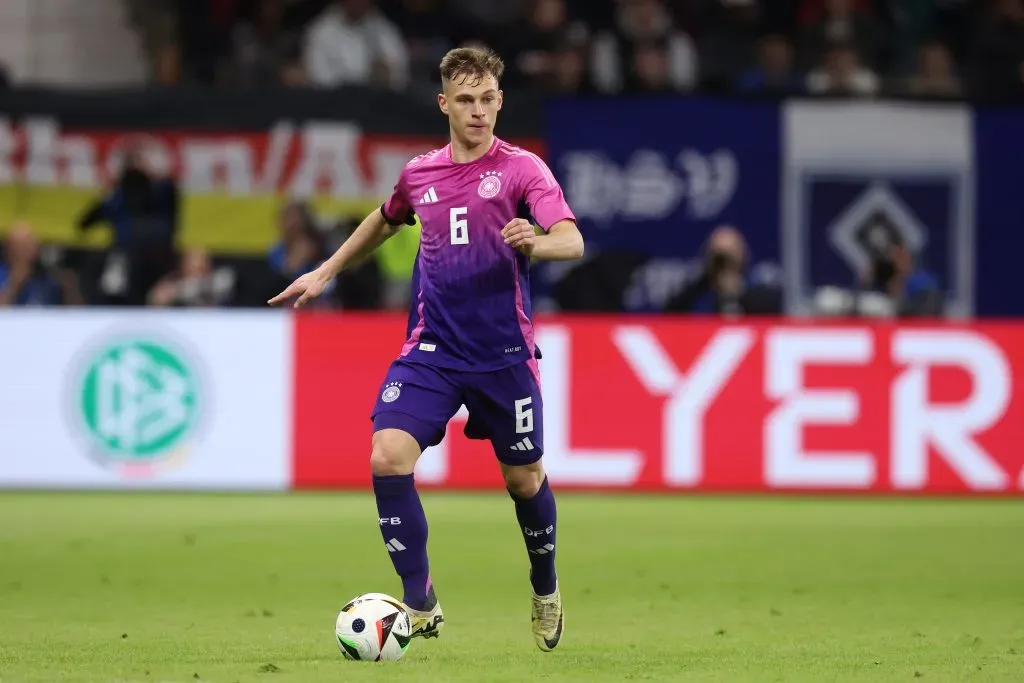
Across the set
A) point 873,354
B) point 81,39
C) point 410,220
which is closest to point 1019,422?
point 873,354

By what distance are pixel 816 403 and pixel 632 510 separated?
1.88m

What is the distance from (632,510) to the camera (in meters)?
13.4

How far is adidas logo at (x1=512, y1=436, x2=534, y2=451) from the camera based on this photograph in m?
7.09

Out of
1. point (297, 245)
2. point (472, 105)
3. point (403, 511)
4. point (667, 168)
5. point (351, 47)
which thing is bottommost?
point (403, 511)

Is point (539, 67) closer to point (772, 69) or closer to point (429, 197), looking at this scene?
point (772, 69)

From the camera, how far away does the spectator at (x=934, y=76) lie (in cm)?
1712

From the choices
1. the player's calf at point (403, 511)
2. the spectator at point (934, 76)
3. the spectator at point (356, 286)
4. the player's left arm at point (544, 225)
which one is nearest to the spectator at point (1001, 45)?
the spectator at point (934, 76)

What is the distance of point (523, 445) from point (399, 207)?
1081 mm

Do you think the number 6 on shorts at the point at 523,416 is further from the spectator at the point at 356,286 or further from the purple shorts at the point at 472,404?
the spectator at the point at 356,286

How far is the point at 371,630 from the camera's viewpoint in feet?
21.9

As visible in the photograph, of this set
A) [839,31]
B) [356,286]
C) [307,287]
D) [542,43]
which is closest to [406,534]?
[307,287]

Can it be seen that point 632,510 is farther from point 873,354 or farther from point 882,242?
point 882,242

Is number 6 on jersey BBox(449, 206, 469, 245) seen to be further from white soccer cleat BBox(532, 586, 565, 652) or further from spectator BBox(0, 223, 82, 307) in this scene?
spectator BBox(0, 223, 82, 307)

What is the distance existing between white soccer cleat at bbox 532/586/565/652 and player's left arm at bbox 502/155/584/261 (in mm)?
1425
